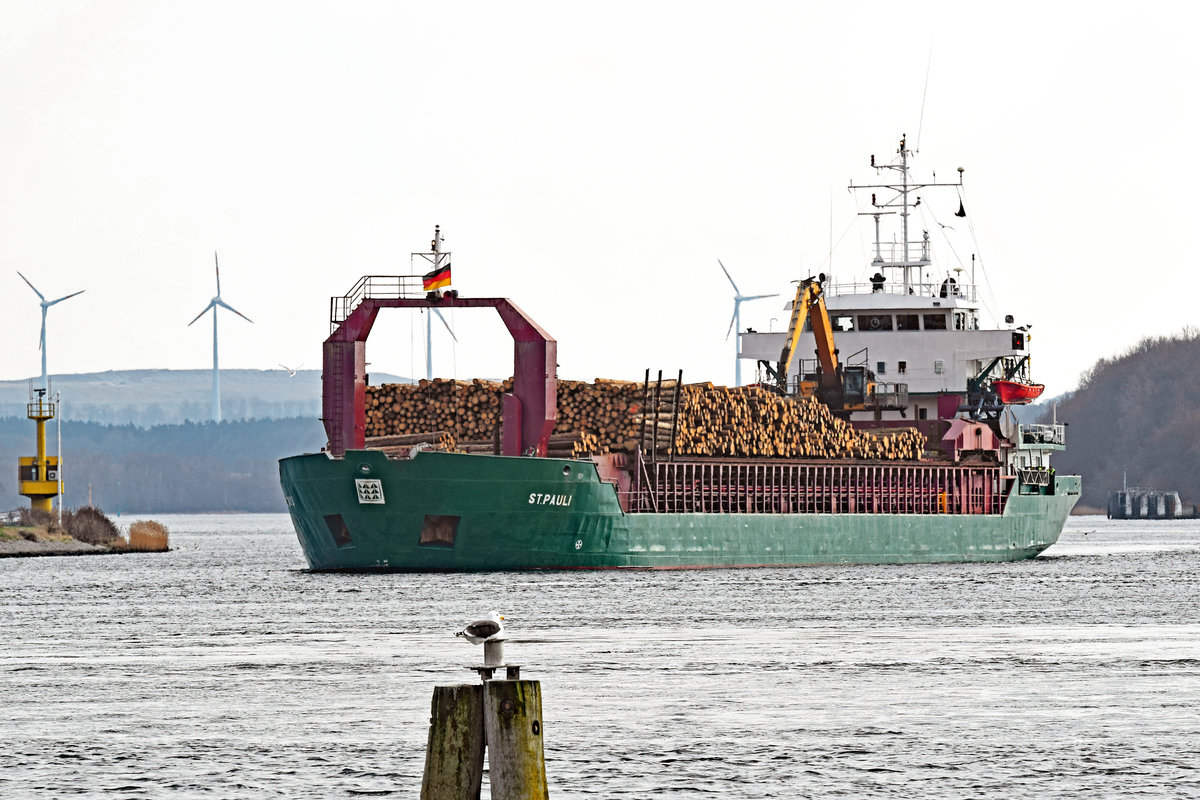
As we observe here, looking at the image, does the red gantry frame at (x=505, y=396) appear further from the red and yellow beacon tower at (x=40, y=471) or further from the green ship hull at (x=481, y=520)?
the red and yellow beacon tower at (x=40, y=471)

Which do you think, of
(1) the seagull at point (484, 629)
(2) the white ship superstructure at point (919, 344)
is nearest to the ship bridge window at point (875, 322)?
(2) the white ship superstructure at point (919, 344)

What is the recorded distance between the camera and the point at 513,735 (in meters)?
17.0

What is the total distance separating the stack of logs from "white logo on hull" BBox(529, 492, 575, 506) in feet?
9.09

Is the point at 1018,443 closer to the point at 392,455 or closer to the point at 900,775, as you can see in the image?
the point at 392,455

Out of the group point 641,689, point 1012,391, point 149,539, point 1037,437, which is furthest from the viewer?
point 149,539

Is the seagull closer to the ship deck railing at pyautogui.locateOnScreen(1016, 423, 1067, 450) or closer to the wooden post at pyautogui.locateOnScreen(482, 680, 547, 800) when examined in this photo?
the wooden post at pyautogui.locateOnScreen(482, 680, 547, 800)

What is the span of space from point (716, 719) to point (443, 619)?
606 inches

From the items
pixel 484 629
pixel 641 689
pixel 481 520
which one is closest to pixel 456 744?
pixel 484 629

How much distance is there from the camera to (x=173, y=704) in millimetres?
27250

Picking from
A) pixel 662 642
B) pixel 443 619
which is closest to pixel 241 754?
pixel 662 642

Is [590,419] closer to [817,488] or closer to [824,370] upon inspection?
[817,488]

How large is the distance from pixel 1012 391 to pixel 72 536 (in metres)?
39.1

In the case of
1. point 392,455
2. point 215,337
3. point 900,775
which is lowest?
point 900,775

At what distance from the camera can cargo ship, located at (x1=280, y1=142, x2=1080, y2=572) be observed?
5541 centimetres
